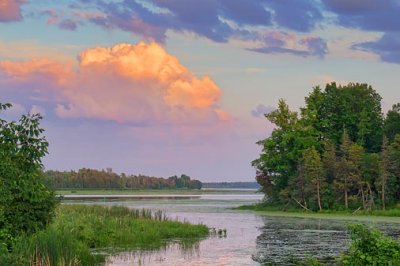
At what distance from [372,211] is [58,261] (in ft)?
145

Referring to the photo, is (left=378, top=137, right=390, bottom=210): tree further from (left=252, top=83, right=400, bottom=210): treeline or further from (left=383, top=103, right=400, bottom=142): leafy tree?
(left=383, top=103, right=400, bottom=142): leafy tree

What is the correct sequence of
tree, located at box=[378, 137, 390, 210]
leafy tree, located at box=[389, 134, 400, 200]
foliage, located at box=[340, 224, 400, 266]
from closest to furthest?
foliage, located at box=[340, 224, 400, 266]
tree, located at box=[378, 137, 390, 210]
leafy tree, located at box=[389, 134, 400, 200]

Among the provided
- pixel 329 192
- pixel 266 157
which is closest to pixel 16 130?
pixel 329 192

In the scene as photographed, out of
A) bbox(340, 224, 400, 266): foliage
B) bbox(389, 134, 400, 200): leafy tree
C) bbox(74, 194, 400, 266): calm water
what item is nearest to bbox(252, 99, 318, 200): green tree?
bbox(389, 134, 400, 200): leafy tree

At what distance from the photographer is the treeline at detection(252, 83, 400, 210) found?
61656 millimetres

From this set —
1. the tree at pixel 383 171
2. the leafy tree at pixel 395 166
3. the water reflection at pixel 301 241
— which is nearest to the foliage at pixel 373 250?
the water reflection at pixel 301 241

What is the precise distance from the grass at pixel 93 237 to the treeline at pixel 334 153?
25.4m

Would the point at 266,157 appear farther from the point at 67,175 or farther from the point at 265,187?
the point at 67,175

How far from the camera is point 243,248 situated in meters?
31.5

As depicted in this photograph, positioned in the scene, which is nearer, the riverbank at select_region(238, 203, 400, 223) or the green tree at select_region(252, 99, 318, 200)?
the riverbank at select_region(238, 203, 400, 223)

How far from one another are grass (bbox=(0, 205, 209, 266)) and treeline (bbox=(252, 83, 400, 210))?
25.4m

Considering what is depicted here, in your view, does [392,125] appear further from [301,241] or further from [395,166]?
[301,241]

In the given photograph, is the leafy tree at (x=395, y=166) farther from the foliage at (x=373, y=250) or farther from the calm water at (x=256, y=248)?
the foliage at (x=373, y=250)

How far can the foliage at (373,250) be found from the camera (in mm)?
18203
